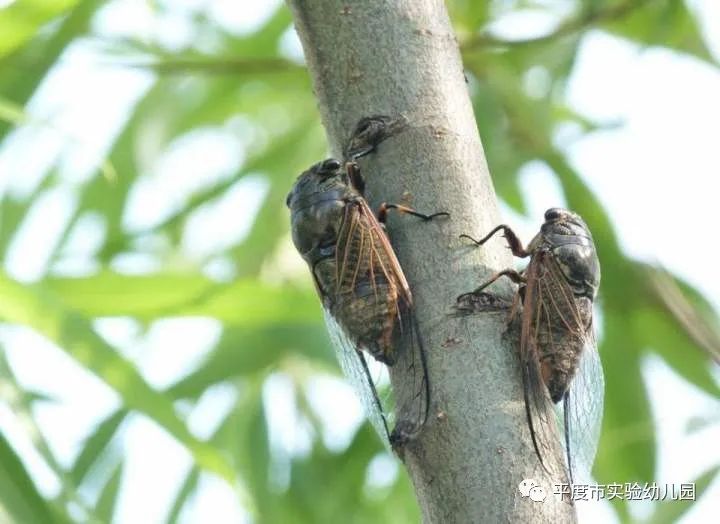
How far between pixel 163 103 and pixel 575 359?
6.42 feet

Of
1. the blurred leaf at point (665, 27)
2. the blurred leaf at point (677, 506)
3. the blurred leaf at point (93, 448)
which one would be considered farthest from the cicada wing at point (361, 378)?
the blurred leaf at point (665, 27)

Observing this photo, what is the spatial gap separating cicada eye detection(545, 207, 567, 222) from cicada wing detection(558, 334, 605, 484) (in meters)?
0.20

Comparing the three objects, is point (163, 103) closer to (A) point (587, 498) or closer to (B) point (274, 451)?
(B) point (274, 451)

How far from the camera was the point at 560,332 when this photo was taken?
1261 mm

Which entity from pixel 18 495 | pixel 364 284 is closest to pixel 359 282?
pixel 364 284

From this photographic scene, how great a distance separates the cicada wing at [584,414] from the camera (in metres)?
1.28

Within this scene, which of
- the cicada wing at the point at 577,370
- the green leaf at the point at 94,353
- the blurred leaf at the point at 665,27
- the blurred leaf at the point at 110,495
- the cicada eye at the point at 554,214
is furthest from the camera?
the blurred leaf at the point at 110,495

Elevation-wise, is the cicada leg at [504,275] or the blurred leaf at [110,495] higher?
the cicada leg at [504,275]

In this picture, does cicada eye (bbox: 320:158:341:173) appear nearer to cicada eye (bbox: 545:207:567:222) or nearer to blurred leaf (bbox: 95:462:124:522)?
cicada eye (bbox: 545:207:567:222)

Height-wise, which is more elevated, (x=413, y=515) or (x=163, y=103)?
(x=163, y=103)

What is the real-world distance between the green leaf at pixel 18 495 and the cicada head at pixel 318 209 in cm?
44

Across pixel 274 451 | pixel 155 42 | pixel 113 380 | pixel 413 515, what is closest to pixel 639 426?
pixel 413 515

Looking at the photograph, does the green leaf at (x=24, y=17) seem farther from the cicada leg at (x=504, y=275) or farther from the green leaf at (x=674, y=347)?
the green leaf at (x=674, y=347)

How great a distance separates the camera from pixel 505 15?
8.05 ft
